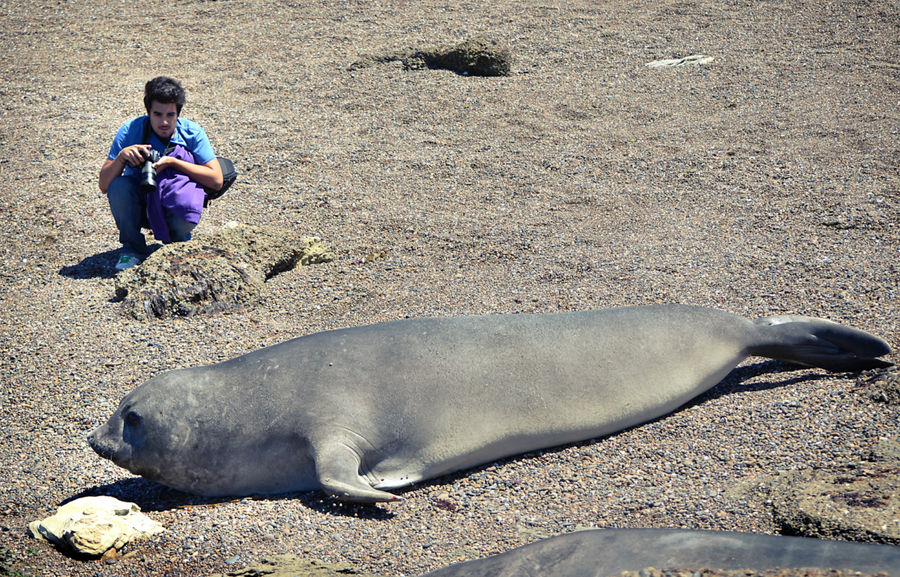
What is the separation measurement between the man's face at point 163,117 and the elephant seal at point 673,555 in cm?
342

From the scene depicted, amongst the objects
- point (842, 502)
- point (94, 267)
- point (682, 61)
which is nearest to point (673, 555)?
point (842, 502)

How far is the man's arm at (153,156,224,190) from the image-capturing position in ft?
16.3

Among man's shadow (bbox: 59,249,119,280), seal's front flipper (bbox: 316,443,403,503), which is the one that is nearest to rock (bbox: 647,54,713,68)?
man's shadow (bbox: 59,249,119,280)

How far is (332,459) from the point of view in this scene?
297cm

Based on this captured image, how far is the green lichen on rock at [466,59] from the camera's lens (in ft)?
26.1

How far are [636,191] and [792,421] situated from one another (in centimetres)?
271

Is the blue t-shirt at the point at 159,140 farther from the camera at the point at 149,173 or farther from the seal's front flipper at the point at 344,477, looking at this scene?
the seal's front flipper at the point at 344,477

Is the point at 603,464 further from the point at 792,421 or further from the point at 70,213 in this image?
the point at 70,213

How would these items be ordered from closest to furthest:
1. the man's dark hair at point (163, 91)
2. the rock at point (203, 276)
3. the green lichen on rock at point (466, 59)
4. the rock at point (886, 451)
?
the rock at point (886, 451) → the rock at point (203, 276) → the man's dark hair at point (163, 91) → the green lichen on rock at point (466, 59)

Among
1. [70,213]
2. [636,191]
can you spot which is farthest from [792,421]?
[70,213]

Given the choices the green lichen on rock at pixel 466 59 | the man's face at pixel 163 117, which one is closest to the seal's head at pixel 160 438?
the man's face at pixel 163 117

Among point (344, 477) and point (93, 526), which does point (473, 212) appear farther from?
point (93, 526)

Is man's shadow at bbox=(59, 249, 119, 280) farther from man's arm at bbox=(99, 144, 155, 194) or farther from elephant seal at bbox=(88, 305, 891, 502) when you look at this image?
elephant seal at bbox=(88, 305, 891, 502)

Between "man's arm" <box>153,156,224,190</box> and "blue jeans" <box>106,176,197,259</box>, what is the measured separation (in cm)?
23
